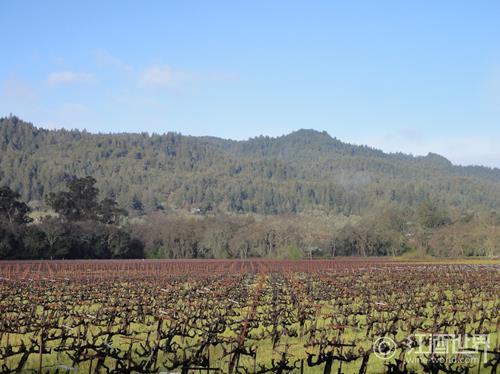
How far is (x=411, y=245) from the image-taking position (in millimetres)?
82188

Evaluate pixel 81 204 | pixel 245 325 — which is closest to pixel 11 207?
pixel 81 204

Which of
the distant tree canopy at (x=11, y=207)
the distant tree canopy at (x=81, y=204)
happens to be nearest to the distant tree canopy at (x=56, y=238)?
the distant tree canopy at (x=11, y=207)

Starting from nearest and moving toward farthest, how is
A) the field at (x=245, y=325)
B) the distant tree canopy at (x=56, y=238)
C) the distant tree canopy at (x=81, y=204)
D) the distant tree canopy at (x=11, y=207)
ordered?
the field at (x=245, y=325) → the distant tree canopy at (x=56, y=238) → the distant tree canopy at (x=11, y=207) → the distant tree canopy at (x=81, y=204)

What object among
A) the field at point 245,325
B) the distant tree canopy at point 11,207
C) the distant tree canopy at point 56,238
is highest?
the distant tree canopy at point 11,207

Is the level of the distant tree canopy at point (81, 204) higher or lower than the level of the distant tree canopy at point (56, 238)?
higher

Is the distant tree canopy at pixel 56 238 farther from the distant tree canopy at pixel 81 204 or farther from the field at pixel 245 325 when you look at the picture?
the field at pixel 245 325

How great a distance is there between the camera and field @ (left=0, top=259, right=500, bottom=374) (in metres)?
10.6

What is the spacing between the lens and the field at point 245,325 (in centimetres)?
1063

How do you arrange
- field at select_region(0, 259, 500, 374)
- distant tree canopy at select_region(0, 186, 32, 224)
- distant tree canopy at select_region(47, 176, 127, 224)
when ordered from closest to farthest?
1. field at select_region(0, 259, 500, 374)
2. distant tree canopy at select_region(0, 186, 32, 224)
3. distant tree canopy at select_region(47, 176, 127, 224)

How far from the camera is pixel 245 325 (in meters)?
11.1

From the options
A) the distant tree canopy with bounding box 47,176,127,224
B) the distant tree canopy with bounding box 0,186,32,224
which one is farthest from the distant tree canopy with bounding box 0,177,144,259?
the distant tree canopy with bounding box 47,176,127,224

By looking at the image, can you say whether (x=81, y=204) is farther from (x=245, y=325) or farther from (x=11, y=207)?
(x=245, y=325)

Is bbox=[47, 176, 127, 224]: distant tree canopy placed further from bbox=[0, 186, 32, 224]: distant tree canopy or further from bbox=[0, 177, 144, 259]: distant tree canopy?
bbox=[0, 186, 32, 224]: distant tree canopy

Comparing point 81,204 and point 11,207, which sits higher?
point 81,204
